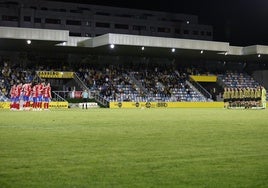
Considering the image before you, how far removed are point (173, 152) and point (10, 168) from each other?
3335mm

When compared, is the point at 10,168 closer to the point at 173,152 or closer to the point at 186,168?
the point at 186,168

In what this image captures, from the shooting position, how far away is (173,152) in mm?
9188

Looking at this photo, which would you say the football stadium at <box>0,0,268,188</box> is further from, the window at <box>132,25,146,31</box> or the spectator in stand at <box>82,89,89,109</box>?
the spectator in stand at <box>82,89,89,109</box>

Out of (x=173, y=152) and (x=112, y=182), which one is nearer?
(x=112, y=182)

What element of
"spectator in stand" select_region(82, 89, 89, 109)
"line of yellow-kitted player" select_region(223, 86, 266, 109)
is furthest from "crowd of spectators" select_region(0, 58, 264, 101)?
"line of yellow-kitted player" select_region(223, 86, 266, 109)

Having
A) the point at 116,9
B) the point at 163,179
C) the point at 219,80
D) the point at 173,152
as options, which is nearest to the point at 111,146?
the point at 173,152

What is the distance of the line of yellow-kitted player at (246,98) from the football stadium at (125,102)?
4.8 inches

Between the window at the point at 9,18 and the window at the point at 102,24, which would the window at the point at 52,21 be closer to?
the window at the point at 9,18

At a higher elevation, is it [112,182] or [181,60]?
[181,60]

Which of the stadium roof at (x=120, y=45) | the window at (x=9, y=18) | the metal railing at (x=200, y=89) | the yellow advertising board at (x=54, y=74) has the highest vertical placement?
the window at (x=9, y=18)

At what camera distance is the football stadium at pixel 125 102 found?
7176 millimetres

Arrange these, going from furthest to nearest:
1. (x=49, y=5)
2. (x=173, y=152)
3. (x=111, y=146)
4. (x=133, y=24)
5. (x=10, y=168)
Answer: (x=133, y=24) → (x=49, y=5) → (x=111, y=146) → (x=173, y=152) → (x=10, y=168)

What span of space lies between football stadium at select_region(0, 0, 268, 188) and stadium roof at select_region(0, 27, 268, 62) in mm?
118

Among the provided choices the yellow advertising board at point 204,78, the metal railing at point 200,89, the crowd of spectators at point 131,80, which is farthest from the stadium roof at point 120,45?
the metal railing at point 200,89
